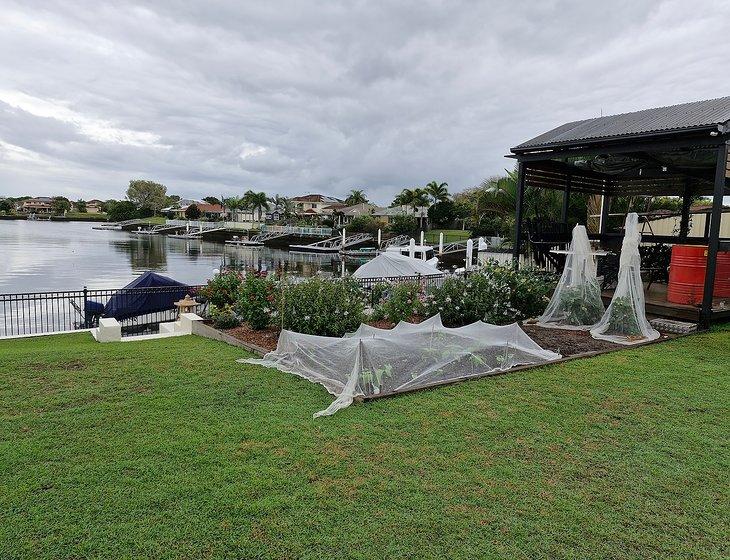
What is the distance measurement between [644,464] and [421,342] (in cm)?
259

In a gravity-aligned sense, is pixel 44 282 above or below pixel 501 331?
below

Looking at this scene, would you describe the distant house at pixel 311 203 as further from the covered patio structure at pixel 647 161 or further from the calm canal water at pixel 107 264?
the covered patio structure at pixel 647 161

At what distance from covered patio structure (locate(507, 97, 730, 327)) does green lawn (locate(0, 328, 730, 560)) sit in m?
4.37

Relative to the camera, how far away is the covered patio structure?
830 centimetres

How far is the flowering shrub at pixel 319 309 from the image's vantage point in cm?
773

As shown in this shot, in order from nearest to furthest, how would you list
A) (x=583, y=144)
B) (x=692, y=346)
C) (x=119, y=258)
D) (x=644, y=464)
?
(x=644, y=464)
(x=692, y=346)
(x=583, y=144)
(x=119, y=258)

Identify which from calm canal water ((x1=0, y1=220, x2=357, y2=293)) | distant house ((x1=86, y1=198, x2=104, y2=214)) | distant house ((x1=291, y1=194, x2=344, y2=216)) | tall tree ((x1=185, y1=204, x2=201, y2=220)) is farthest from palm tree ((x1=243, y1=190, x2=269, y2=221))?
distant house ((x1=86, y1=198, x2=104, y2=214))

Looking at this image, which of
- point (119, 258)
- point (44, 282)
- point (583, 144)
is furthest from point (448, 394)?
point (119, 258)

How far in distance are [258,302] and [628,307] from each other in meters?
6.13

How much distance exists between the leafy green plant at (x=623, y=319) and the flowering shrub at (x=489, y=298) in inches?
71.4

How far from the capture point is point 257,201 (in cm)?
9781

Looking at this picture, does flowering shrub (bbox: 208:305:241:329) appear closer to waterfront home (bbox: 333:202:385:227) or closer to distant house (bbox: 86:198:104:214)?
waterfront home (bbox: 333:202:385:227)

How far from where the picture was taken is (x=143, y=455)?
3607mm

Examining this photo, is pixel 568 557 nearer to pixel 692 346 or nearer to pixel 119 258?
pixel 692 346
